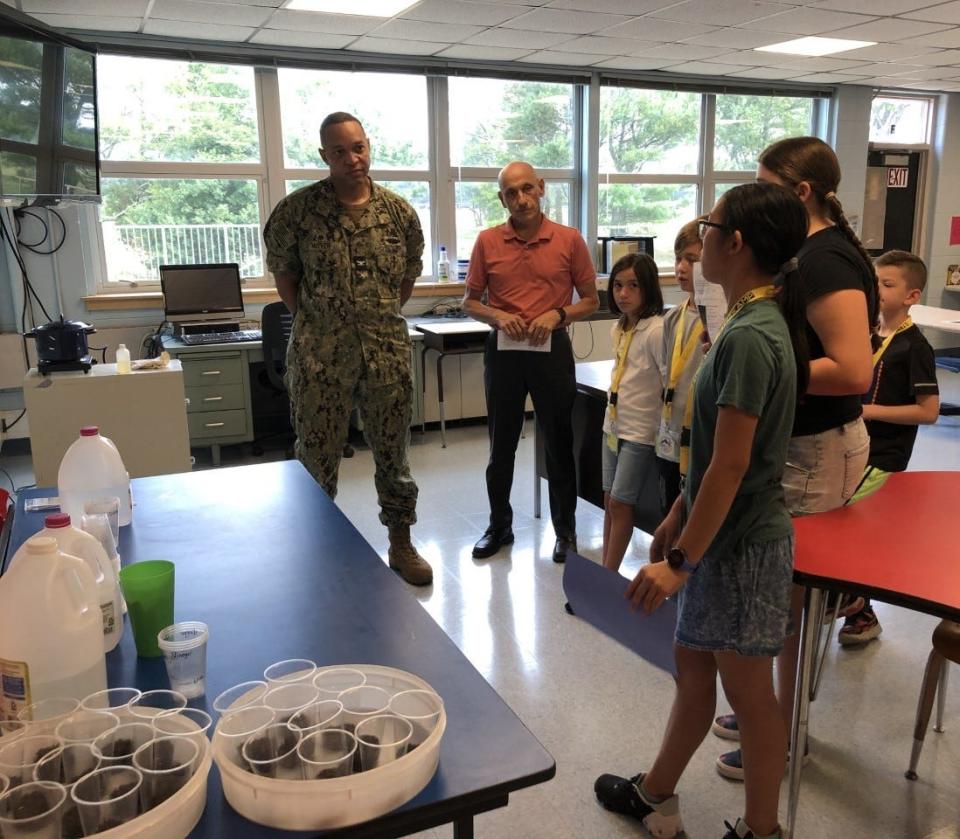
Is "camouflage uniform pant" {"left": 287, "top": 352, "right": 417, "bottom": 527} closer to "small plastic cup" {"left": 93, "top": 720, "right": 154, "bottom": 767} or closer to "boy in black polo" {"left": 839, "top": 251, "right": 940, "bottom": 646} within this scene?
"boy in black polo" {"left": 839, "top": 251, "right": 940, "bottom": 646}

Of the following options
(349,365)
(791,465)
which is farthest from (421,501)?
(791,465)

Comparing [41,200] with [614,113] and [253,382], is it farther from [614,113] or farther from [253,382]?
[614,113]

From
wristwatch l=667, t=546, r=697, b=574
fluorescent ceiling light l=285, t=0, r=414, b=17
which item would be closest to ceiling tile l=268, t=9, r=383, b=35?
fluorescent ceiling light l=285, t=0, r=414, b=17

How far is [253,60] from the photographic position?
5.02 meters

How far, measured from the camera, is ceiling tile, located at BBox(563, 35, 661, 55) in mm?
5078

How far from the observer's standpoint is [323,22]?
4.44m

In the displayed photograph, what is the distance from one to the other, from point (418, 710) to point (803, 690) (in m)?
1.04

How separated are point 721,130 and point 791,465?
606 centimetres

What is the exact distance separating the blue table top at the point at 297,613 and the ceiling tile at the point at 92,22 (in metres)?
3.51

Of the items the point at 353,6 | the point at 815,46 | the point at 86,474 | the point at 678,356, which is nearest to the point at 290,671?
the point at 86,474

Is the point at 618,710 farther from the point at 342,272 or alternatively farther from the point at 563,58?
the point at 563,58

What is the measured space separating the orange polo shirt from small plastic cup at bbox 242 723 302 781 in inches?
92.3

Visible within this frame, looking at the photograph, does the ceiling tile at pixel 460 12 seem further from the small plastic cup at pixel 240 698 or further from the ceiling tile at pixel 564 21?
the small plastic cup at pixel 240 698

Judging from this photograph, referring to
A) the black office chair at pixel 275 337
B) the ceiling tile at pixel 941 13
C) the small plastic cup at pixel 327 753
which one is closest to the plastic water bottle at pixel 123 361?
the black office chair at pixel 275 337
